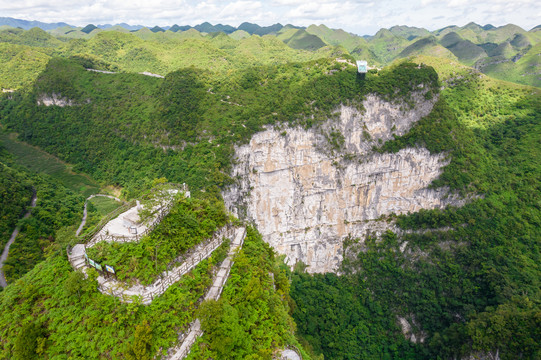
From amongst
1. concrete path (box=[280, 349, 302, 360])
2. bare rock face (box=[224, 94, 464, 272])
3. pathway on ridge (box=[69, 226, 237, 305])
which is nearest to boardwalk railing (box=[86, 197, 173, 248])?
pathway on ridge (box=[69, 226, 237, 305])

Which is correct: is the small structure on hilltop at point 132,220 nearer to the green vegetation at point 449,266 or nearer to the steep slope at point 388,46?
the green vegetation at point 449,266

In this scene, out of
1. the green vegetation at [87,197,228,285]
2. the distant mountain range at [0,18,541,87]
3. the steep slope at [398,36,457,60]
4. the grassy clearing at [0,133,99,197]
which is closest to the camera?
the green vegetation at [87,197,228,285]

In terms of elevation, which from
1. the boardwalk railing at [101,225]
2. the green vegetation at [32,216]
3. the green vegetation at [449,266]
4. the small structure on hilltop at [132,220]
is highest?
the small structure on hilltop at [132,220]

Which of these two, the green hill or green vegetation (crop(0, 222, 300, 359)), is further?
the green hill

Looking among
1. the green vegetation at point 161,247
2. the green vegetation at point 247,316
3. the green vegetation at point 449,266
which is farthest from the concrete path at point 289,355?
the green vegetation at point 449,266

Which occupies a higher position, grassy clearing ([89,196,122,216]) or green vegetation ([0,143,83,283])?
green vegetation ([0,143,83,283])

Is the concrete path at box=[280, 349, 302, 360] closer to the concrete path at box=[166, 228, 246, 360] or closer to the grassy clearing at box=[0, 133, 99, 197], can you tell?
the concrete path at box=[166, 228, 246, 360]

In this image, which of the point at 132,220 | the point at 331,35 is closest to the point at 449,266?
the point at 132,220
